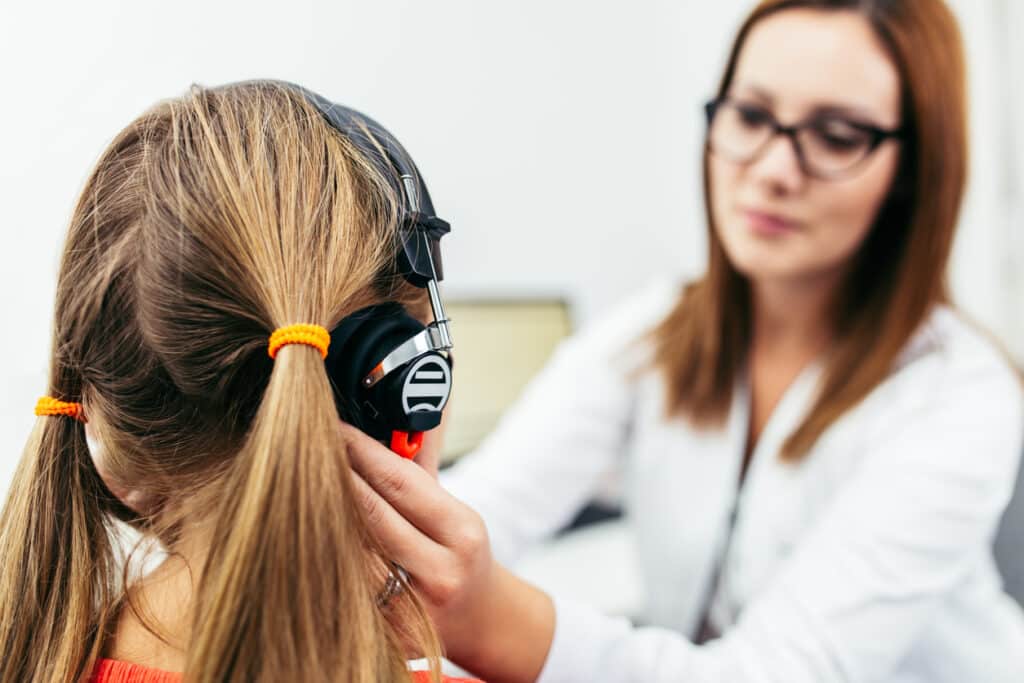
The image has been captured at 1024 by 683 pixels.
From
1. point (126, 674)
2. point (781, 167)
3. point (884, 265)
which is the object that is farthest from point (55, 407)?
point (884, 265)

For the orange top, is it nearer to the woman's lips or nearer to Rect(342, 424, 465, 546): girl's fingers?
Rect(342, 424, 465, 546): girl's fingers

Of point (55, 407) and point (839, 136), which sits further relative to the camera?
point (839, 136)

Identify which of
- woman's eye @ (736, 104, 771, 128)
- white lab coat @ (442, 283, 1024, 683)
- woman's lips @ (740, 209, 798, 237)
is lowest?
white lab coat @ (442, 283, 1024, 683)

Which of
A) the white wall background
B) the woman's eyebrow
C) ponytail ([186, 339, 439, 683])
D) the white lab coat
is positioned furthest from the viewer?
the woman's eyebrow

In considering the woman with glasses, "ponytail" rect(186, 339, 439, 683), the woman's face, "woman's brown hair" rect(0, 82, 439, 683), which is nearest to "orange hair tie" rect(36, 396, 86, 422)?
"woman's brown hair" rect(0, 82, 439, 683)

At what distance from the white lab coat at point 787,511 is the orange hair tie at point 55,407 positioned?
36 cm

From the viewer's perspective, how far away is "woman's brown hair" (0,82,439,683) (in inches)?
18.1

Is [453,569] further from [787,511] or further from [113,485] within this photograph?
[787,511]

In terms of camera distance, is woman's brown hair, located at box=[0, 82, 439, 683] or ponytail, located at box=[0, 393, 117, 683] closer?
woman's brown hair, located at box=[0, 82, 439, 683]

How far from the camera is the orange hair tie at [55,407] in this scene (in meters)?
0.56

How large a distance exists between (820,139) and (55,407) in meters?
0.84

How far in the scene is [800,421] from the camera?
1060 millimetres

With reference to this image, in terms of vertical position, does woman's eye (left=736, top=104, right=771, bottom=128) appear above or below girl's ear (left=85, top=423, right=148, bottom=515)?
above

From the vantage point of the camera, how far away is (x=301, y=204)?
53 cm
